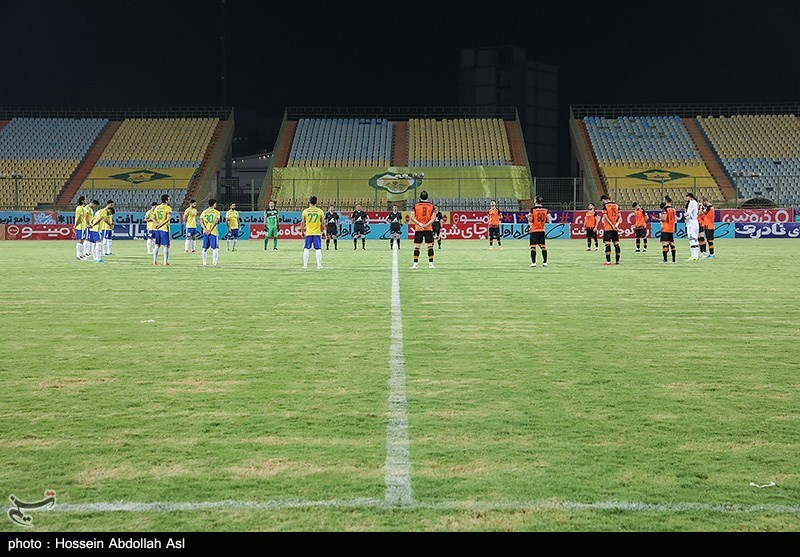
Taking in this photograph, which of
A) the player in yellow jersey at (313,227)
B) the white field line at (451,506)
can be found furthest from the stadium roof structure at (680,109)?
the white field line at (451,506)

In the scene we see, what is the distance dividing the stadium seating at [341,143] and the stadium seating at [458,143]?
81.7 inches

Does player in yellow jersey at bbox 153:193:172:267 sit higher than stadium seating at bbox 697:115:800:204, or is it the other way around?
stadium seating at bbox 697:115:800:204

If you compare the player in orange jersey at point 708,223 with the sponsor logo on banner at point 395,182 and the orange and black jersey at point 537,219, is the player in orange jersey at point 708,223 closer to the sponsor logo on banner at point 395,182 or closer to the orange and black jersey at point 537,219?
the orange and black jersey at point 537,219

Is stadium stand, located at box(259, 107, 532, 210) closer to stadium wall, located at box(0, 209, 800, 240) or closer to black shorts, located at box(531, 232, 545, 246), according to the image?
stadium wall, located at box(0, 209, 800, 240)

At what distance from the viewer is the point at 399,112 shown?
6644 cm

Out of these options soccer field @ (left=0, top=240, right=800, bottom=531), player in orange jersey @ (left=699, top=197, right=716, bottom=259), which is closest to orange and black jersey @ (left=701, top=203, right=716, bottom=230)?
player in orange jersey @ (left=699, top=197, right=716, bottom=259)

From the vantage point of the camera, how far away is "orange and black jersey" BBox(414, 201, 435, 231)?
73.8ft

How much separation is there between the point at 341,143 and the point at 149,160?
44.6 feet

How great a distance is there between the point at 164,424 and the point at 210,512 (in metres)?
1.98

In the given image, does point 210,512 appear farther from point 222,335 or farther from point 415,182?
point 415,182

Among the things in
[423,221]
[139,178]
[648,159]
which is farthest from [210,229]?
[648,159]

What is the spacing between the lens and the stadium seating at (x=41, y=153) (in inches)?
2156

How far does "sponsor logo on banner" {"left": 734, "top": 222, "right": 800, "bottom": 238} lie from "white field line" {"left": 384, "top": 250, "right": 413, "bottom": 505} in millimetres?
41906

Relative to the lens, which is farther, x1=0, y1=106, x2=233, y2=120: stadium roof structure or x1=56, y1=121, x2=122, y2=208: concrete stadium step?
x1=0, y1=106, x2=233, y2=120: stadium roof structure
